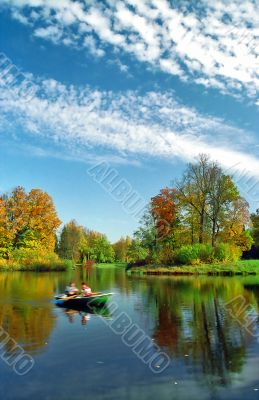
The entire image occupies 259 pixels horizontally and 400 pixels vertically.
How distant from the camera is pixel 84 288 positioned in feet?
83.3

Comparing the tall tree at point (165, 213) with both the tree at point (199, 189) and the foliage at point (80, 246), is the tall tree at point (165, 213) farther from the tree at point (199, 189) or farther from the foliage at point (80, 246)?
the foliage at point (80, 246)

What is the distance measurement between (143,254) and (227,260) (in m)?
15.0

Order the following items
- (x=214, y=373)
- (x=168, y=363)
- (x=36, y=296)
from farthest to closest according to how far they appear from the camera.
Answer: (x=36, y=296) < (x=168, y=363) < (x=214, y=373)

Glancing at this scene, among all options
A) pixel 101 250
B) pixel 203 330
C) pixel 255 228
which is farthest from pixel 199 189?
pixel 101 250

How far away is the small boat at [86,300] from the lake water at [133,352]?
0.68m

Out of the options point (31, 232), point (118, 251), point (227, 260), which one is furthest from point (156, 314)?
point (118, 251)

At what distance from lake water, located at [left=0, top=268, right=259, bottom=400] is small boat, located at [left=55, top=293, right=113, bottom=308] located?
26.7 inches

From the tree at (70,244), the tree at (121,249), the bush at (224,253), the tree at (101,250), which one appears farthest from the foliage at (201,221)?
the tree at (121,249)

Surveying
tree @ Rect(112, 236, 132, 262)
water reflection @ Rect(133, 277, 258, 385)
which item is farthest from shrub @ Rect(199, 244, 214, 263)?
tree @ Rect(112, 236, 132, 262)

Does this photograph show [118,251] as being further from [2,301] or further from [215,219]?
[2,301]

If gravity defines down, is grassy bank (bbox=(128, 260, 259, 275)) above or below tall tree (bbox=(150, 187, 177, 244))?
below

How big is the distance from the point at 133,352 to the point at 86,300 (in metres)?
10.2

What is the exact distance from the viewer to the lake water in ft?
33.8

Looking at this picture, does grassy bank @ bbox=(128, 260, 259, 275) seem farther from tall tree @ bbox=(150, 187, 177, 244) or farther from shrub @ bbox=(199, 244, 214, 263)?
tall tree @ bbox=(150, 187, 177, 244)
